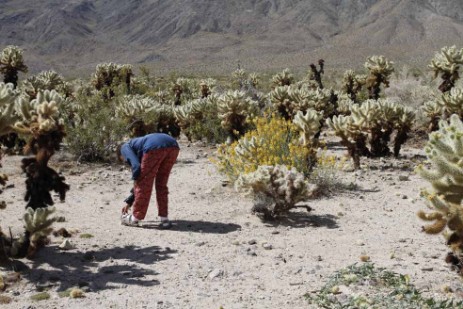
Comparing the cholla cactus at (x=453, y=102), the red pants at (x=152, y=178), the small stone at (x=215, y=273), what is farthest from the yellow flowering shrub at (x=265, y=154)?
the cholla cactus at (x=453, y=102)

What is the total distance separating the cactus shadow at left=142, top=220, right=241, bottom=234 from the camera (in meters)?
7.01

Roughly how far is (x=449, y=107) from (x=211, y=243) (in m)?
7.20

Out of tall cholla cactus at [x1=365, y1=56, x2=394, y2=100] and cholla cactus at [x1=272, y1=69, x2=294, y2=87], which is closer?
tall cholla cactus at [x1=365, y1=56, x2=394, y2=100]

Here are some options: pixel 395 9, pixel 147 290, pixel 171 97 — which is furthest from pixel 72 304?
pixel 395 9

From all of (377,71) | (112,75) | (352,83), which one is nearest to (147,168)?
(377,71)

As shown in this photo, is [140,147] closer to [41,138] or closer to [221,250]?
[41,138]

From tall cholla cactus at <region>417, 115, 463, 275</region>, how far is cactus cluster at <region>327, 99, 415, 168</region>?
5.88 m

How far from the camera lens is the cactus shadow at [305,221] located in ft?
23.4

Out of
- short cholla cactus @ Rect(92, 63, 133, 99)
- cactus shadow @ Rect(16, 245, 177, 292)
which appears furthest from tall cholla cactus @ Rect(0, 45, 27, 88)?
cactus shadow @ Rect(16, 245, 177, 292)

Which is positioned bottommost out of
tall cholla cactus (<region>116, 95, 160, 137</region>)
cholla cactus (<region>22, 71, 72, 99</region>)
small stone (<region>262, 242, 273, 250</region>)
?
small stone (<region>262, 242, 273, 250</region>)

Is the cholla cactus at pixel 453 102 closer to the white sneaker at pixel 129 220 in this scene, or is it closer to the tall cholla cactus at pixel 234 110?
the tall cholla cactus at pixel 234 110

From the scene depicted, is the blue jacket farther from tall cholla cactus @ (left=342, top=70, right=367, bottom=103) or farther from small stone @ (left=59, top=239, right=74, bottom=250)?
tall cholla cactus @ (left=342, top=70, right=367, bottom=103)

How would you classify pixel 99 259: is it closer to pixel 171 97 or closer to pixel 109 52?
pixel 171 97

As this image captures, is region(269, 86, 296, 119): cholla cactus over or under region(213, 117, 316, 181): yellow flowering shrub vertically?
over
